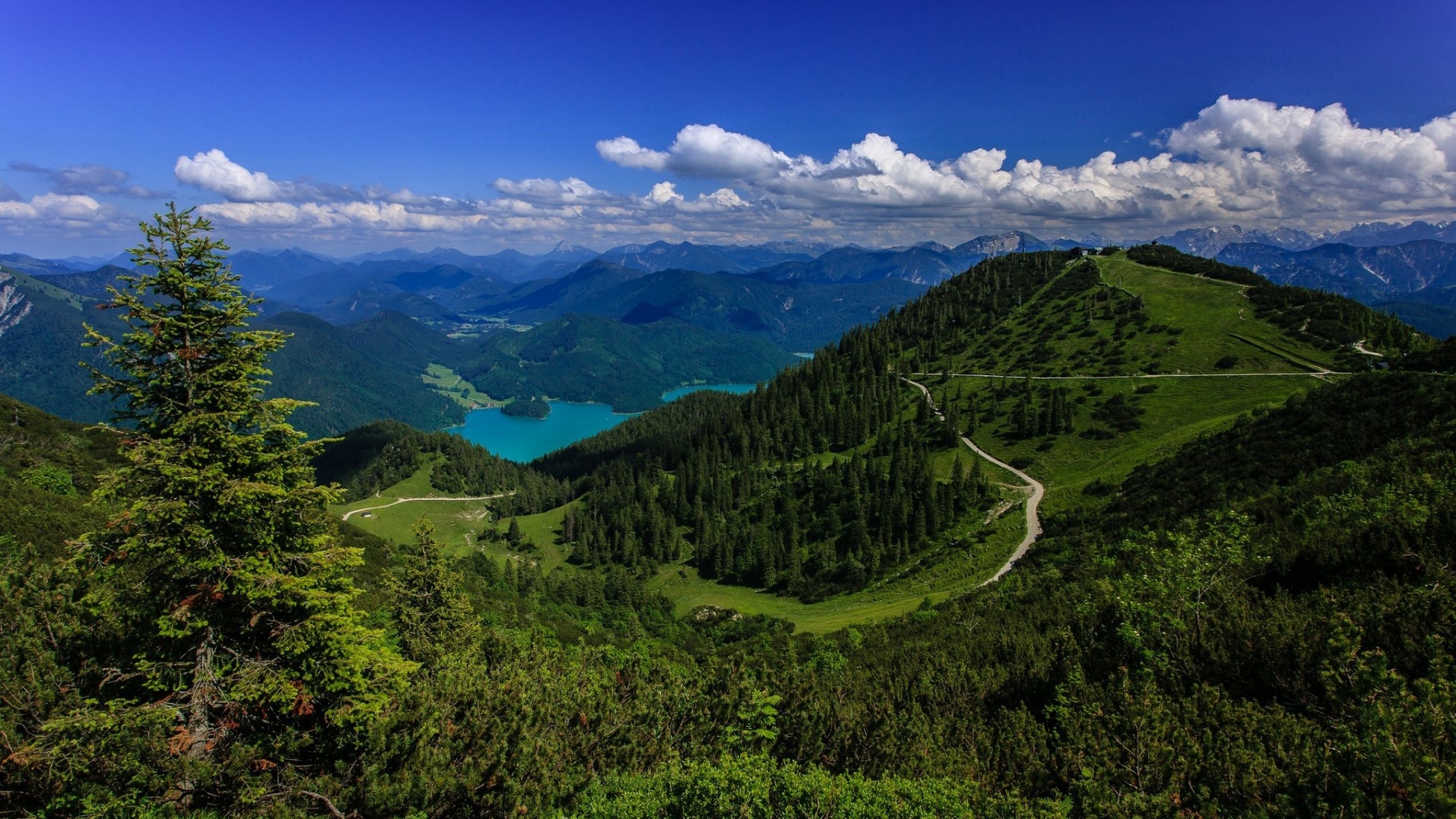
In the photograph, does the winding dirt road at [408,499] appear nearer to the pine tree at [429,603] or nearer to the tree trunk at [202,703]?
the pine tree at [429,603]

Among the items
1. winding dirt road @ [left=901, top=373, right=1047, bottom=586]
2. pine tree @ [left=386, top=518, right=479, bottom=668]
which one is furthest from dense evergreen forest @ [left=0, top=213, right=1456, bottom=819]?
winding dirt road @ [left=901, top=373, right=1047, bottom=586]

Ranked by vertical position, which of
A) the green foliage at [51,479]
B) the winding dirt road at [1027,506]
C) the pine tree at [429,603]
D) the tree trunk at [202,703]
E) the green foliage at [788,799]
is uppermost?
the tree trunk at [202,703]

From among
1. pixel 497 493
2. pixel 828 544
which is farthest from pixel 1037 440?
pixel 497 493

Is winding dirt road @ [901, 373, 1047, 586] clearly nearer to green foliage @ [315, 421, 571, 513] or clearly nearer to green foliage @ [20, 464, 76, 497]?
green foliage @ [20, 464, 76, 497]

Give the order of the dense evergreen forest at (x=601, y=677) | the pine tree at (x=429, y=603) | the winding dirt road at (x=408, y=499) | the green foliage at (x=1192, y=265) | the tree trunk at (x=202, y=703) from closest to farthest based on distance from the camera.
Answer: the dense evergreen forest at (x=601, y=677), the tree trunk at (x=202, y=703), the pine tree at (x=429, y=603), the winding dirt road at (x=408, y=499), the green foliage at (x=1192, y=265)

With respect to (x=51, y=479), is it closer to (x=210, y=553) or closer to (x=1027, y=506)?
(x=210, y=553)

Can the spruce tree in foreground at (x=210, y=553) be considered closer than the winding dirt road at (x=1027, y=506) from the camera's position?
Yes

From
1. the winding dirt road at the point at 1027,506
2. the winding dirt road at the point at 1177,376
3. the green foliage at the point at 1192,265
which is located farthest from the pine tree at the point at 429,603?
the green foliage at the point at 1192,265
